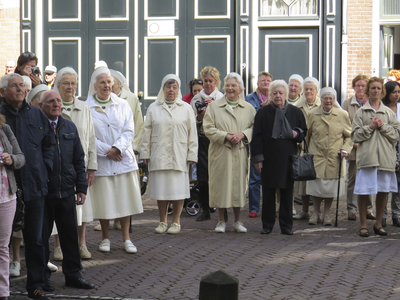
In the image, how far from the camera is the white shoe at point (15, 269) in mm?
6395

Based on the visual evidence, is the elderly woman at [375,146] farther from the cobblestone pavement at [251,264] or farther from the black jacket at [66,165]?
the black jacket at [66,165]

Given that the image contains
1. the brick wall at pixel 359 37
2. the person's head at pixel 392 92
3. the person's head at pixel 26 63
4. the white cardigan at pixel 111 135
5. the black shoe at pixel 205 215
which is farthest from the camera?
the brick wall at pixel 359 37

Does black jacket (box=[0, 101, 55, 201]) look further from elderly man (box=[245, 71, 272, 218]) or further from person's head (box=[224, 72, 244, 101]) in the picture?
elderly man (box=[245, 71, 272, 218])

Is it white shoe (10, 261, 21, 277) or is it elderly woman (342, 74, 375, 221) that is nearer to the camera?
white shoe (10, 261, 21, 277)

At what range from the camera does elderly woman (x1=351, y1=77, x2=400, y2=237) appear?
8.33m

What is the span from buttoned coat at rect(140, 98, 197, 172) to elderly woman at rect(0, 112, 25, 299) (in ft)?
11.0

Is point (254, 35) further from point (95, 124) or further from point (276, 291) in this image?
point (276, 291)

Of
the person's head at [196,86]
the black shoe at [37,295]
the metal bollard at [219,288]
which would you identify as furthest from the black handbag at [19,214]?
the person's head at [196,86]

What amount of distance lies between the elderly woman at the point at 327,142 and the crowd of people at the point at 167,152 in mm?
15

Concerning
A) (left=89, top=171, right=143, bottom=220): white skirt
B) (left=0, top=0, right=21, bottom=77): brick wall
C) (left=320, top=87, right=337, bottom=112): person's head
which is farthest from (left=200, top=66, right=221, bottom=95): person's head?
(left=0, top=0, right=21, bottom=77): brick wall

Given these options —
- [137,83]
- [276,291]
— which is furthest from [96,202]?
[137,83]

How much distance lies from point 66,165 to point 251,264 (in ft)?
7.23

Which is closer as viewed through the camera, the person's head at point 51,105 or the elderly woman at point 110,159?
the person's head at point 51,105

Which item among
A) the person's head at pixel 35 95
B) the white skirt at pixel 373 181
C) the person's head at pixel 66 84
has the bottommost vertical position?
the white skirt at pixel 373 181
